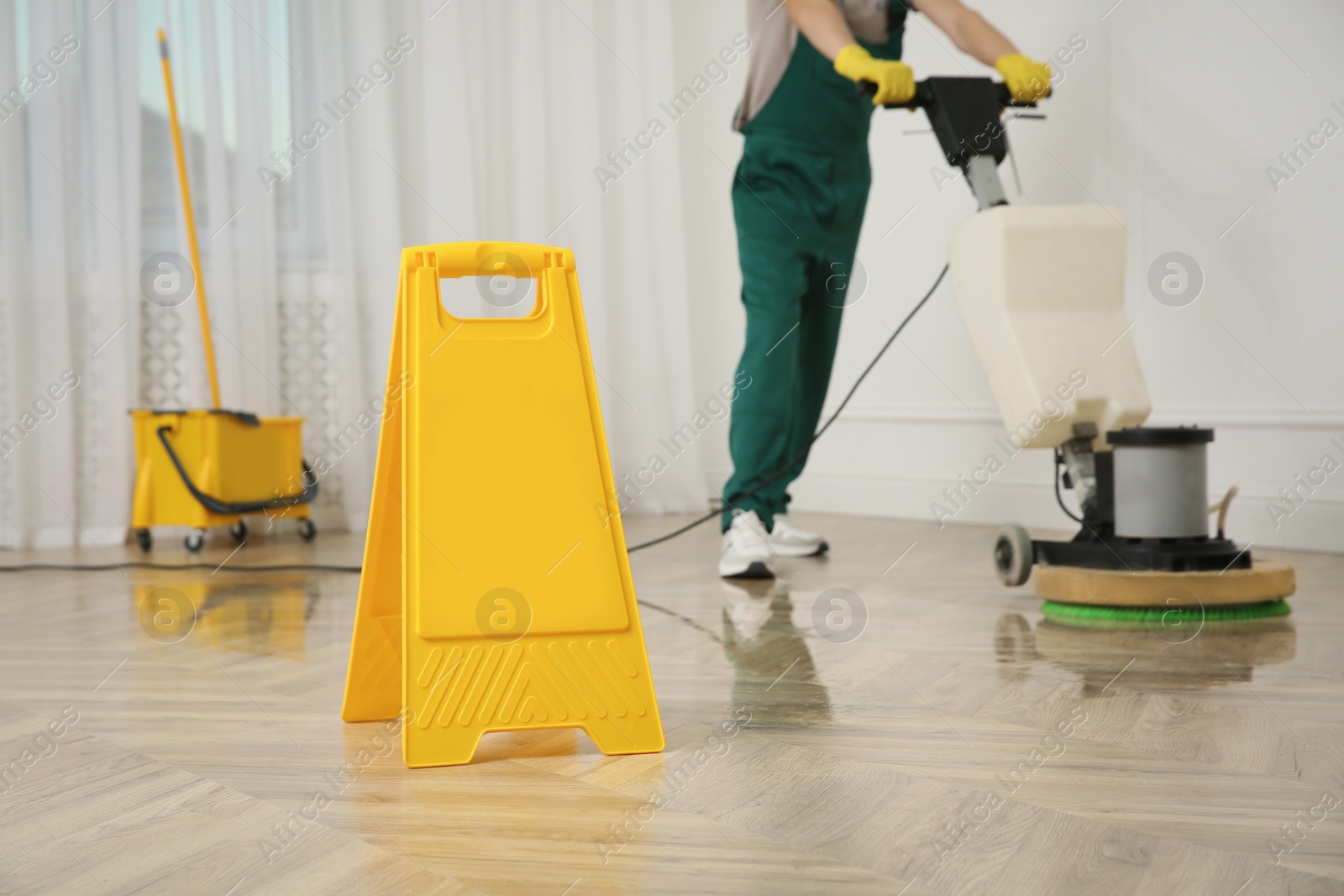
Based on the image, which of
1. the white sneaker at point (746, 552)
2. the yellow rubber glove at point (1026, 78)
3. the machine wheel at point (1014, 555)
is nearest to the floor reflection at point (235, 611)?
the white sneaker at point (746, 552)

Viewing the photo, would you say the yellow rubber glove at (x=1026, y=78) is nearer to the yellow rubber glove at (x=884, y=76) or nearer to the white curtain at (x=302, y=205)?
the yellow rubber glove at (x=884, y=76)

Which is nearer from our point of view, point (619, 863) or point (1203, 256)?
point (619, 863)

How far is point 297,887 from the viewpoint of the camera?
0.70 metres

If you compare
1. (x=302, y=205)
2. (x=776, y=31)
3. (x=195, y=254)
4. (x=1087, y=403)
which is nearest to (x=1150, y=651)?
(x=1087, y=403)

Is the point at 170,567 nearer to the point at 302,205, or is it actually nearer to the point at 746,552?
the point at 302,205

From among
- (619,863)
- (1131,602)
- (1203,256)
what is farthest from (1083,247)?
(619,863)

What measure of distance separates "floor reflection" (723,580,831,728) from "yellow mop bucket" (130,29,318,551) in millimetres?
1453

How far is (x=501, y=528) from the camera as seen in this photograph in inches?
39.7

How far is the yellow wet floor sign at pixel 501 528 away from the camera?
0.98 meters

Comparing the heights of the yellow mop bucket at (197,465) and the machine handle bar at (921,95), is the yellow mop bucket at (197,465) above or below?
below

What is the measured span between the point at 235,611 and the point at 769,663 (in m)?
0.94

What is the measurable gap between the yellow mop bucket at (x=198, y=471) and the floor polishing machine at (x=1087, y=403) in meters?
1.80

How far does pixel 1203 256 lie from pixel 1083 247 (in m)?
0.92

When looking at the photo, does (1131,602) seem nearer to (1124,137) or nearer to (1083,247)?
(1083,247)
